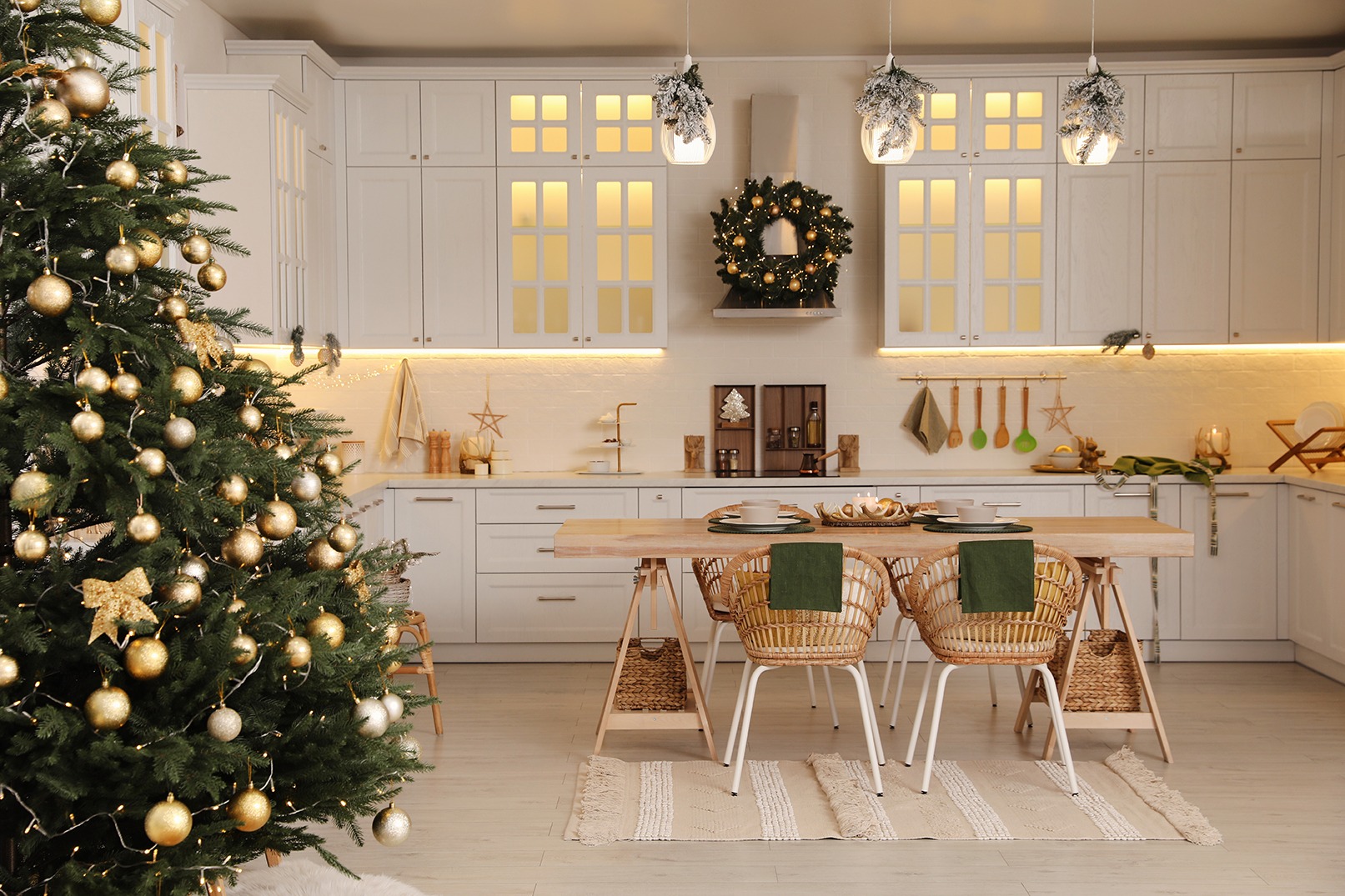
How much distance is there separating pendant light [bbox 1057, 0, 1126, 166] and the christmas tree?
2789mm

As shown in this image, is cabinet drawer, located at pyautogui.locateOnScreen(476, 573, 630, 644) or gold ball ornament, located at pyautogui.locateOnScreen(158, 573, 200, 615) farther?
cabinet drawer, located at pyautogui.locateOnScreen(476, 573, 630, 644)

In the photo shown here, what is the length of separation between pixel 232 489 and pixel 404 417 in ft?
14.0

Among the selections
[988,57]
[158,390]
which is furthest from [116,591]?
[988,57]

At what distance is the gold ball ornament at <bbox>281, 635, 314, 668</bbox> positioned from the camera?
64.3 inches

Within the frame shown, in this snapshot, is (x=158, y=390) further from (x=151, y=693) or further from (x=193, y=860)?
(x=193, y=860)

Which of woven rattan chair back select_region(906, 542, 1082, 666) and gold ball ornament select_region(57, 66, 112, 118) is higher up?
gold ball ornament select_region(57, 66, 112, 118)

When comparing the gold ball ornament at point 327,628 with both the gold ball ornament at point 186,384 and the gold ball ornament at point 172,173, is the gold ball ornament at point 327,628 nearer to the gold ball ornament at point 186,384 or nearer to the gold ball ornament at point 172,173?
the gold ball ornament at point 186,384

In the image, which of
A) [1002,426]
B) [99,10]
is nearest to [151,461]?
[99,10]

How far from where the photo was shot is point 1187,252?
5613mm

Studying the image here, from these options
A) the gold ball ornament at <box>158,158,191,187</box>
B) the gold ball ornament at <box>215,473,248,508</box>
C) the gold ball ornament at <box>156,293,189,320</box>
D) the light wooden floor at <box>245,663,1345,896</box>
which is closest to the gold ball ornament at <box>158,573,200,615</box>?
the gold ball ornament at <box>215,473,248,508</box>

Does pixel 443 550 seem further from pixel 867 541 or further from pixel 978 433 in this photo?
pixel 978 433

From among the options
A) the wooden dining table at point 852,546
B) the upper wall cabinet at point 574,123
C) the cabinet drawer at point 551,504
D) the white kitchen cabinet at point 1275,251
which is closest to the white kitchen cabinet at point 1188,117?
the white kitchen cabinet at point 1275,251

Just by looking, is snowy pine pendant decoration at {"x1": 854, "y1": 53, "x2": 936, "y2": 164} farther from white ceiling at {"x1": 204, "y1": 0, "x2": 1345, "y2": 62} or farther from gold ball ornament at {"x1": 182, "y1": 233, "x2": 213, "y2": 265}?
gold ball ornament at {"x1": 182, "y1": 233, "x2": 213, "y2": 265}

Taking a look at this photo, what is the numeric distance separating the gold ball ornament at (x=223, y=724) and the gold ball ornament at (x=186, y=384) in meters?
0.44
